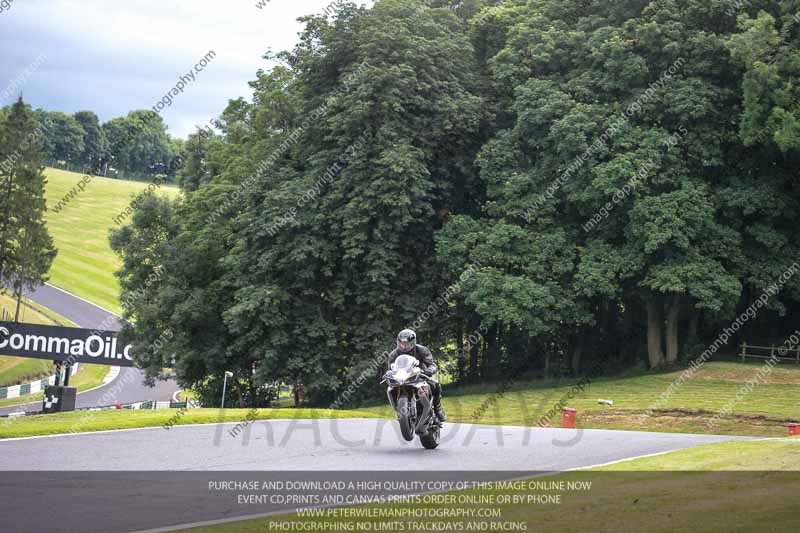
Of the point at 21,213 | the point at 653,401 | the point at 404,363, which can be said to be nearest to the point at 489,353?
the point at 653,401

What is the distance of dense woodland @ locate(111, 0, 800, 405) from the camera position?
3500cm

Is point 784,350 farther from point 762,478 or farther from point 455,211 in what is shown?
point 762,478

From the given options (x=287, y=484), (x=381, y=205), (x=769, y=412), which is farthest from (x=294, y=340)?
(x=287, y=484)

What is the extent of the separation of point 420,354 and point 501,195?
2484 centimetres

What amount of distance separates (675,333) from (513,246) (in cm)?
775

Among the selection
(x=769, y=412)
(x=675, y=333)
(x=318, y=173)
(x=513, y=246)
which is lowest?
(x=769, y=412)

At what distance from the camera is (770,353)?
38.9m

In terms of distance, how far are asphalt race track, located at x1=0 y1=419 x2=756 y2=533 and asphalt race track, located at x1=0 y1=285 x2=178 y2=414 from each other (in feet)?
107

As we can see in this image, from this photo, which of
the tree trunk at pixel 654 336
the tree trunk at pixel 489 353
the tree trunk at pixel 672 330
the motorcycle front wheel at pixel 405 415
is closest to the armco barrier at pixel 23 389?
the tree trunk at pixel 489 353

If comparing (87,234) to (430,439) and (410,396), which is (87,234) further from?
(410,396)

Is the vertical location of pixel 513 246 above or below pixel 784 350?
above

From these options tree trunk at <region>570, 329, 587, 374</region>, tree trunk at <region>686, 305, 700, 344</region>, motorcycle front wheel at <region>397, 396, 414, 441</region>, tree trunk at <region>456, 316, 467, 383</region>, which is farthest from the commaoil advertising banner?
motorcycle front wheel at <region>397, 396, 414, 441</region>

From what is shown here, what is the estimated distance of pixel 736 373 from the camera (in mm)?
34406

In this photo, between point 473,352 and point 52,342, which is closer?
point 473,352
